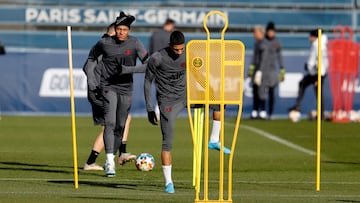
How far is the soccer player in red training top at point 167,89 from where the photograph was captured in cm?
1543

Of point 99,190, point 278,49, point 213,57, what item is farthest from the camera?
point 278,49

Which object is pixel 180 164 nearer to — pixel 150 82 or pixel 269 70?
pixel 150 82

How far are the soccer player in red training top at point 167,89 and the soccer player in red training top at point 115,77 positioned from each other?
1.29 metres

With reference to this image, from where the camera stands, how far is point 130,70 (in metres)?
17.1

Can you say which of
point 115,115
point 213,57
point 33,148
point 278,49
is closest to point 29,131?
point 33,148

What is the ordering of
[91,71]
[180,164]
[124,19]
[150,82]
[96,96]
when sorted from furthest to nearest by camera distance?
[180,164], [96,96], [91,71], [124,19], [150,82]

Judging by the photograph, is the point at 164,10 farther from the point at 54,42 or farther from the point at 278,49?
the point at 278,49

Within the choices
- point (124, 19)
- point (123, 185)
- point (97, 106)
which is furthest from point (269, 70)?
point (123, 185)

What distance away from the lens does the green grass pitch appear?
1512 cm

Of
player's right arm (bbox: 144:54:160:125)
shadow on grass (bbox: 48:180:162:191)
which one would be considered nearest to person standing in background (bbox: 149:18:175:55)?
shadow on grass (bbox: 48:180:162:191)

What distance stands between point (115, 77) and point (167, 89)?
1.77 metres

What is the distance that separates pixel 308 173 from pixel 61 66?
13.4 m

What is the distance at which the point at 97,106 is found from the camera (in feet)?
59.8

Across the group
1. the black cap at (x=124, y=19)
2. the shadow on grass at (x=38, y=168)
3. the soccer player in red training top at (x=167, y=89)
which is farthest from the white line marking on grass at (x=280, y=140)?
the soccer player in red training top at (x=167, y=89)
